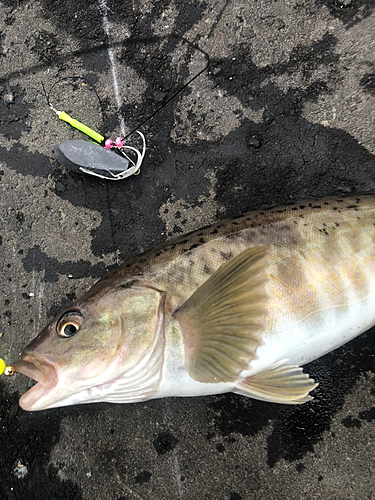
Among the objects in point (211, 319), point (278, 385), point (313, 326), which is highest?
point (211, 319)

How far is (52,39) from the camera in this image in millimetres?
3451

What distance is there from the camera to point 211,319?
208 centimetres

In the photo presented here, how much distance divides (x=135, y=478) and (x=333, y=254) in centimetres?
259

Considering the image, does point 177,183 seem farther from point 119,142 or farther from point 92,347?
point 92,347

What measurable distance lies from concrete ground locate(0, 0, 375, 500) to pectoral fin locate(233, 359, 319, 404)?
72 cm

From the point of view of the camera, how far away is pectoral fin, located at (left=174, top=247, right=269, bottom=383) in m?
1.97

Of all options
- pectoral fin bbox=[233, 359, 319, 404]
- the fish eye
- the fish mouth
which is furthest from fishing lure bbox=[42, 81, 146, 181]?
pectoral fin bbox=[233, 359, 319, 404]

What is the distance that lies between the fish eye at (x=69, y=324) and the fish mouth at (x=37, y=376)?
20 cm

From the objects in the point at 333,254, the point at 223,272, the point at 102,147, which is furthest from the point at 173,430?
the point at 102,147

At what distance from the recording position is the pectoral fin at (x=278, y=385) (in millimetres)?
2307

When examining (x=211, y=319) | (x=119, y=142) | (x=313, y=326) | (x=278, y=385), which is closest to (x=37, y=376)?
(x=211, y=319)

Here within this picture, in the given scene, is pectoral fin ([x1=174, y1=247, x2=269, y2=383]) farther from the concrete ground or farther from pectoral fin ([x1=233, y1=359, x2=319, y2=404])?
the concrete ground

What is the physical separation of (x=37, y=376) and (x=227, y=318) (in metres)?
1.36

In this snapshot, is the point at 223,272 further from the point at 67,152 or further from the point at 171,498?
the point at 171,498
